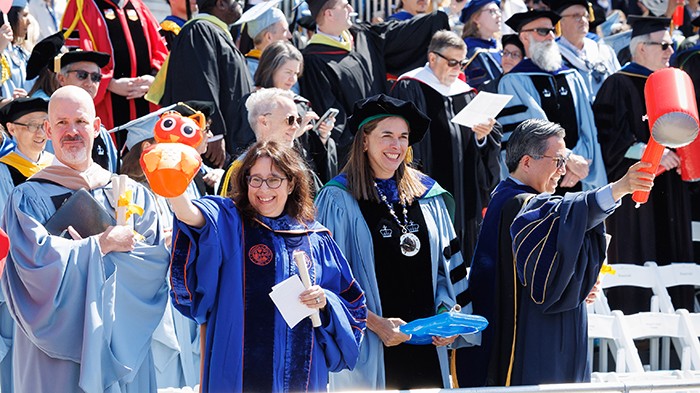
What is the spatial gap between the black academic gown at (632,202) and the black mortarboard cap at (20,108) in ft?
15.6

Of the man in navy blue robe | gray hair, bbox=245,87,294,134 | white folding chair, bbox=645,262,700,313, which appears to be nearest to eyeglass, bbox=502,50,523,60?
white folding chair, bbox=645,262,700,313

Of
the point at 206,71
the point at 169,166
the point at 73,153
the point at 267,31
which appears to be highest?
the point at 267,31

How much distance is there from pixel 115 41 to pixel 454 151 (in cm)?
275

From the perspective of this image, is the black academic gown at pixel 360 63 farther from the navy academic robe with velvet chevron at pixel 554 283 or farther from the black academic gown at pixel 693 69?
the navy academic robe with velvet chevron at pixel 554 283

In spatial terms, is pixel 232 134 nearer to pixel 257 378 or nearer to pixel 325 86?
pixel 325 86

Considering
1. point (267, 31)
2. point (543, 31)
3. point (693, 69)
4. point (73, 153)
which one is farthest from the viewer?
point (693, 69)

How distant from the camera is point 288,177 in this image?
Result: 4871 millimetres

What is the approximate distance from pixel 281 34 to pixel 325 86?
1.84 ft

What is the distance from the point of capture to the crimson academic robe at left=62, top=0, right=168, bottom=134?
8.60 metres

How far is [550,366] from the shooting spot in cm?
559

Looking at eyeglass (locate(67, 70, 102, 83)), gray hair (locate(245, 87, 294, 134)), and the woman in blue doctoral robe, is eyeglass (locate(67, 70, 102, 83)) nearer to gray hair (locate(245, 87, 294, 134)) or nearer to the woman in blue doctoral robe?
gray hair (locate(245, 87, 294, 134))

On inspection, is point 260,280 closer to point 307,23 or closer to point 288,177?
point 288,177

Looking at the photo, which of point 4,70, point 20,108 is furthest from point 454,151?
point 4,70

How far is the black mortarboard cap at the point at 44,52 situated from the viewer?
7492 millimetres
